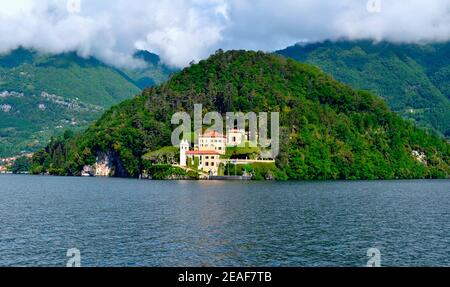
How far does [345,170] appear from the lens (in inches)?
7771

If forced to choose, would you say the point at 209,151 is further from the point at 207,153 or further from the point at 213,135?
the point at 213,135

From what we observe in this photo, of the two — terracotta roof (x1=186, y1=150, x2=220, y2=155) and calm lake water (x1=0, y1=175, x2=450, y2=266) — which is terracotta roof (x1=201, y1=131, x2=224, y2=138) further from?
calm lake water (x1=0, y1=175, x2=450, y2=266)

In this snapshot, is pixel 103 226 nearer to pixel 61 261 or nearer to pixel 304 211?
pixel 61 261

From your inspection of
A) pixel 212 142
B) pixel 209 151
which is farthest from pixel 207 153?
pixel 212 142

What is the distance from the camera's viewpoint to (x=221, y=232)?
58.2m

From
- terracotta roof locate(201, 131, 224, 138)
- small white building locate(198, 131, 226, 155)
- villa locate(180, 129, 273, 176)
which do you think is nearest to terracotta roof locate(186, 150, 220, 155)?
villa locate(180, 129, 273, 176)

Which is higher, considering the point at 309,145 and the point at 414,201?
the point at 309,145

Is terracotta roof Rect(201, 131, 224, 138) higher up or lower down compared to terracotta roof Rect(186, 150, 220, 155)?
higher up

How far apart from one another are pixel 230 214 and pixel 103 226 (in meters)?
18.1

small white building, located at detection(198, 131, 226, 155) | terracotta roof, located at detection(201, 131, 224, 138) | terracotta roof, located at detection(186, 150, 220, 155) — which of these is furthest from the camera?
terracotta roof, located at detection(201, 131, 224, 138)

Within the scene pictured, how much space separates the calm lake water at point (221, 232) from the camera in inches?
1793

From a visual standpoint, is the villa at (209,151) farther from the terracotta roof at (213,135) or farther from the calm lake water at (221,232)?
the calm lake water at (221,232)

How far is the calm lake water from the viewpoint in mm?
45531
